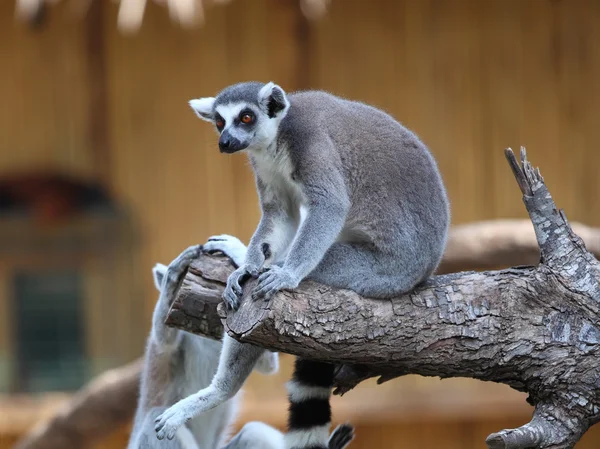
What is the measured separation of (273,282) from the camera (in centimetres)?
322

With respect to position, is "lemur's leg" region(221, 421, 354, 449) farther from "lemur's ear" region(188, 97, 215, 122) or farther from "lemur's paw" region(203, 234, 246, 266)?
"lemur's ear" region(188, 97, 215, 122)

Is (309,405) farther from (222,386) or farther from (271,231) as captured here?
(271,231)

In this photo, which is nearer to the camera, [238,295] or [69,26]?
[238,295]

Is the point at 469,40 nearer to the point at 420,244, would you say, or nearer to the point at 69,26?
the point at 69,26

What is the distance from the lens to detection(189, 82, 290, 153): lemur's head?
3.71m

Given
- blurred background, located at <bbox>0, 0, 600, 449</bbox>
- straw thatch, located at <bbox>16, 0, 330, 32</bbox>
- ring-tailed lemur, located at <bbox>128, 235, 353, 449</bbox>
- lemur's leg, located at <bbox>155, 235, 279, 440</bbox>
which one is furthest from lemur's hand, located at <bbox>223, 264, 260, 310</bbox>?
blurred background, located at <bbox>0, 0, 600, 449</bbox>

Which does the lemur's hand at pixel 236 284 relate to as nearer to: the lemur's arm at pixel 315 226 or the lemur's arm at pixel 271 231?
the lemur's arm at pixel 315 226

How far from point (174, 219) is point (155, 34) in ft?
5.61

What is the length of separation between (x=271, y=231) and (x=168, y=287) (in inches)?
25.9

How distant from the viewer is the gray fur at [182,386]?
4.51 m

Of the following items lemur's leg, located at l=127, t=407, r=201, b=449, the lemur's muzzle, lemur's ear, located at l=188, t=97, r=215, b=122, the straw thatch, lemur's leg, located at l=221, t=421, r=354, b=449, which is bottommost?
lemur's leg, located at l=221, t=421, r=354, b=449

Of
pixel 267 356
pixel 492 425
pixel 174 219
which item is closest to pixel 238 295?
pixel 267 356

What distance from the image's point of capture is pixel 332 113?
3.83 meters

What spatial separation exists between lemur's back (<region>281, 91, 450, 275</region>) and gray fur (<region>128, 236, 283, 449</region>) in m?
1.16
